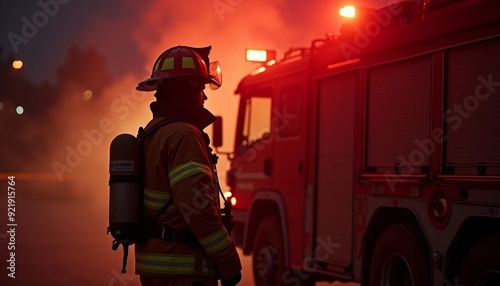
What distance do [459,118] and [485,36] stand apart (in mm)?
657

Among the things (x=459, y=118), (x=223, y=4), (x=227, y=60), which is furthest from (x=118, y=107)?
(x=459, y=118)

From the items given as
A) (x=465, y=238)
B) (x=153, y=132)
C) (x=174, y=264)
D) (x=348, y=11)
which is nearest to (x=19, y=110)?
(x=348, y=11)

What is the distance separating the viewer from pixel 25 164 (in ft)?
120

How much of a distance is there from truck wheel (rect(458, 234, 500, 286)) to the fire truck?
0.4 inches

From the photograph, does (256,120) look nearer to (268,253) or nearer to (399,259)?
(268,253)

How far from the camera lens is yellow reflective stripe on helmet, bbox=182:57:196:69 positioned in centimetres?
477

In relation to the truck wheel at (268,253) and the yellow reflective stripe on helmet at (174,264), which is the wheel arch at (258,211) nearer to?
the truck wheel at (268,253)

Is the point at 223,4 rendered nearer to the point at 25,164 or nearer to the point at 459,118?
the point at 459,118

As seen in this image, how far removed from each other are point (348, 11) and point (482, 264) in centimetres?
347

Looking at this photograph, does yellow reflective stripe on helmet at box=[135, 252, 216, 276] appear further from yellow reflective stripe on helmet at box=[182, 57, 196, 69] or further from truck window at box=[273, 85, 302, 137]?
truck window at box=[273, 85, 302, 137]

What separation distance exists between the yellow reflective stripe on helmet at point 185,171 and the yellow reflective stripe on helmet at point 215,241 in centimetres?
30

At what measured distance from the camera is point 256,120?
1117cm

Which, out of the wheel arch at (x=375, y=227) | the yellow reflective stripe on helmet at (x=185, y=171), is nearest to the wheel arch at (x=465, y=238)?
the wheel arch at (x=375, y=227)

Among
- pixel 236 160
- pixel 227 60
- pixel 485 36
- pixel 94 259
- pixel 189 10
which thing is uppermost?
pixel 189 10
